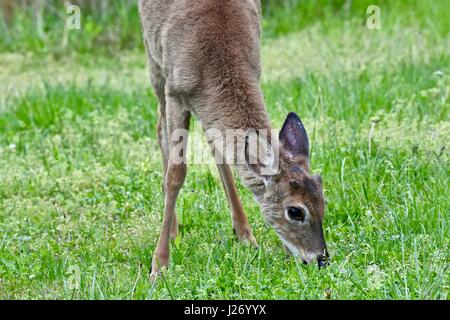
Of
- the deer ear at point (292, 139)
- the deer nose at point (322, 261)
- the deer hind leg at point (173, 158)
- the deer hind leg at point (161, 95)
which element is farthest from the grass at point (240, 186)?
the deer ear at point (292, 139)

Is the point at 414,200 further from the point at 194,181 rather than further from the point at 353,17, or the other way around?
the point at 353,17

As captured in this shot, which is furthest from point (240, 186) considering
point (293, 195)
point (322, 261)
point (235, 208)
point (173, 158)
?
point (322, 261)

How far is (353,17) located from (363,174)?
5193mm

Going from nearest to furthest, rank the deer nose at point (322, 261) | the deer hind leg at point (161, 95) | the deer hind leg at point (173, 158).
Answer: the deer nose at point (322, 261) < the deer hind leg at point (173, 158) < the deer hind leg at point (161, 95)

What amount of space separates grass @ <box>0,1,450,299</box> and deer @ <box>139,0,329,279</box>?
7.3 inches

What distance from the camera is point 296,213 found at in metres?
5.91

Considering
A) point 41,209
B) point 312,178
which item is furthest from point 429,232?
point 41,209

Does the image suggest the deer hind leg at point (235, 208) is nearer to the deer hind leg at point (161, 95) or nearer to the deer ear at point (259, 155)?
the deer hind leg at point (161, 95)

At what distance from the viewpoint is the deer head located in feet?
19.3

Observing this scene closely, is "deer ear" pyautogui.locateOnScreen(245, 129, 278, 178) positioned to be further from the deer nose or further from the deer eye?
the deer nose

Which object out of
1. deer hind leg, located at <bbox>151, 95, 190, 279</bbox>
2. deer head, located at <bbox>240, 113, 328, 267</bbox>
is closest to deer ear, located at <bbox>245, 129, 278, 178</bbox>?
deer head, located at <bbox>240, 113, 328, 267</bbox>

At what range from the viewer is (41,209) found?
7398mm

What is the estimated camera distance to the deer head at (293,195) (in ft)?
19.3

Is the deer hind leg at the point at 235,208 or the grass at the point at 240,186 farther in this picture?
the deer hind leg at the point at 235,208
